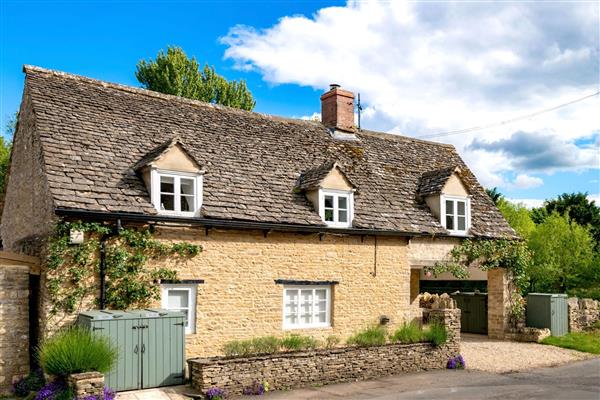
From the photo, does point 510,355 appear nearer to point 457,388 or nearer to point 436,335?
point 436,335

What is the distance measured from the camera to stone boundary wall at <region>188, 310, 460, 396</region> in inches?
523

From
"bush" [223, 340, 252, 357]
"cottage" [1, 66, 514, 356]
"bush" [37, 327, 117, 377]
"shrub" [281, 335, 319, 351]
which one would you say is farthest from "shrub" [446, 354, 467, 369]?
"bush" [37, 327, 117, 377]

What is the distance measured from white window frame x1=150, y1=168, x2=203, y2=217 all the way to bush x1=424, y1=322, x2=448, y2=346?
7661mm

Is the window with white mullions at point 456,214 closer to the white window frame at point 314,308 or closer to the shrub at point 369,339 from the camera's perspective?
the white window frame at point 314,308

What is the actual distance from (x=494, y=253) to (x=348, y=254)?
7.10 m

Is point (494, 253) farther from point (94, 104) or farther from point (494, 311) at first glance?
point (94, 104)

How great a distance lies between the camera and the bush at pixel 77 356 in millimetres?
11656

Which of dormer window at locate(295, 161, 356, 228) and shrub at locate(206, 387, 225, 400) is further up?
dormer window at locate(295, 161, 356, 228)

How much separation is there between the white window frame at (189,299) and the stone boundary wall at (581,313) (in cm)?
1537

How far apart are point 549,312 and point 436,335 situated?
7411 mm

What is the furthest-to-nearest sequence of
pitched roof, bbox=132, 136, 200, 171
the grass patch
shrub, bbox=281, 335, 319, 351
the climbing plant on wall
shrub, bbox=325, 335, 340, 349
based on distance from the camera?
the climbing plant on wall → the grass patch → shrub, bbox=325, 335, 340, 349 → pitched roof, bbox=132, 136, 200, 171 → shrub, bbox=281, 335, 319, 351

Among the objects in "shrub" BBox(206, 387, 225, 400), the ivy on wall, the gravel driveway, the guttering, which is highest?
the guttering

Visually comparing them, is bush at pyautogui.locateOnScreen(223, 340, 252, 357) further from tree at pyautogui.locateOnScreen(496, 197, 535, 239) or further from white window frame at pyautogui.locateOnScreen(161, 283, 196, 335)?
tree at pyautogui.locateOnScreen(496, 197, 535, 239)

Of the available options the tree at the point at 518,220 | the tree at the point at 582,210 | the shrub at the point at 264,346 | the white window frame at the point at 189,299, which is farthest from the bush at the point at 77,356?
the tree at the point at 582,210
